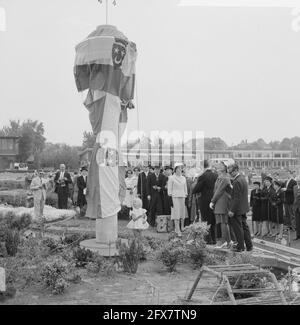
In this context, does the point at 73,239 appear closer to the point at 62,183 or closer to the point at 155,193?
the point at 155,193

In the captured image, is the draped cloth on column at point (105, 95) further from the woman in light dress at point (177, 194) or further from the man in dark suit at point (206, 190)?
the woman in light dress at point (177, 194)

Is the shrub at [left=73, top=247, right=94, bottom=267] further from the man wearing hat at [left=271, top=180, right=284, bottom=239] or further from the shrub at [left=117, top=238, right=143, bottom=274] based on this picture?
the man wearing hat at [left=271, top=180, right=284, bottom=239]

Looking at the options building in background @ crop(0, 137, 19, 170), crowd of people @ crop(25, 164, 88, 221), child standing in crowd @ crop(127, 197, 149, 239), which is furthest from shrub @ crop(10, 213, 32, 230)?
building in background @ crop(0, 137, 19, 170)

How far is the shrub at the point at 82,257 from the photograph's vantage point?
6.08m

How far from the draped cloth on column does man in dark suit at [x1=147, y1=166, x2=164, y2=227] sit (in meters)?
4.07

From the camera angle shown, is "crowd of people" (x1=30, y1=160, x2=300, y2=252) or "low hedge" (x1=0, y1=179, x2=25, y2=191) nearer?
"crowd of people" (x1=30, y1=160, x2=300, y2=252)

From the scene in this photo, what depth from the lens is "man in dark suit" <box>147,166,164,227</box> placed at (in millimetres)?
11367

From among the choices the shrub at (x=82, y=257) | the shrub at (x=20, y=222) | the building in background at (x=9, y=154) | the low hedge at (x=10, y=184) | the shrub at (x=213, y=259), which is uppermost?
the building in background at (x=9, y=154)

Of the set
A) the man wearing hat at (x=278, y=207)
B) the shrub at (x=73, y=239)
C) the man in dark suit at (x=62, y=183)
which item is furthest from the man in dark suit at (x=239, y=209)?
the man in dark suit at (x=62, y=183)

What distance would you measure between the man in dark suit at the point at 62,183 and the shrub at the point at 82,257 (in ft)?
23.6

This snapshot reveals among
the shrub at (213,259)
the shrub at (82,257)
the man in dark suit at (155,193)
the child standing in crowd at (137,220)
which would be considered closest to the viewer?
the shrub at (82,257)

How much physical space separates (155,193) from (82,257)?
5401mm
